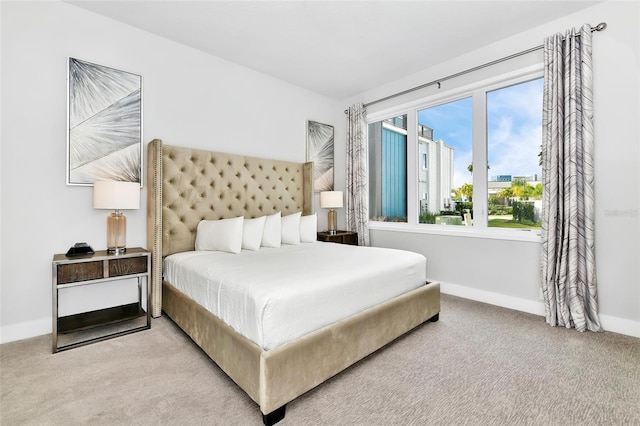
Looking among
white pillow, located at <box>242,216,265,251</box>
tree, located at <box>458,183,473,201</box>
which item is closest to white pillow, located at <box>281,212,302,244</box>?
white pillow, located at <box>242,216,265,251</box>

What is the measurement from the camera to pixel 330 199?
4.43 m

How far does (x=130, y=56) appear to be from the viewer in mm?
2939

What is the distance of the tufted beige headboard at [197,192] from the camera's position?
281cm

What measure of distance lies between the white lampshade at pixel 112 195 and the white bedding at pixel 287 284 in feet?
2.13

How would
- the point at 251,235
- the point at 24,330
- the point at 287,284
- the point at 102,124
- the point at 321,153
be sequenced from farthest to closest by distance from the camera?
the point at 321,153 < the point at 251,235 < the point at 102,124 < the point at 24,330 < the point at 287,284

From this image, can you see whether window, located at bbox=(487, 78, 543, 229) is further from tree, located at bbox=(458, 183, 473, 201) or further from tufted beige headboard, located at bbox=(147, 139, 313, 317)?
tufted beige headboard, located at bbox=(147, 139, 313, 317)

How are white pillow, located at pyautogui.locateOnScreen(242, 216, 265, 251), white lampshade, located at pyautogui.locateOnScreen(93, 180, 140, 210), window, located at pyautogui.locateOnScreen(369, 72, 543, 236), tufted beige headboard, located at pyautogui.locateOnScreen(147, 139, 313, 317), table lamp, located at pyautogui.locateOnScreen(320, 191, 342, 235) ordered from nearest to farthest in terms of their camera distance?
white lampshade, located at pyautogui.locateOnScreen(93, 180, 140, 210), tufted beige headboard, located at pyautogui.locateOnScreen(147, 139, 313, 317), white pillow, located at pyautogui.locateOnScreen(242, 216, 265, 251), window, located at pyautogui.locateOnScreen(369, 72, 543, 236), table lamp, located at pyautogui.locateOnScreen(320, 191, 342, 235)

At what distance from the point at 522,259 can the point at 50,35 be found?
16.2 feet

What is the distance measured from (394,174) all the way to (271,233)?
2179 millimetres

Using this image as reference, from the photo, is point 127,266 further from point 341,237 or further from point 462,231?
point 462,231

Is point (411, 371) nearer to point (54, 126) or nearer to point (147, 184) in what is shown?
point (147, 184)

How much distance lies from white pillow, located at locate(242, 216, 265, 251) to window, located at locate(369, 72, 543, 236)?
2.12 m

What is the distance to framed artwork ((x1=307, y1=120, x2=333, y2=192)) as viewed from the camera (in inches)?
181

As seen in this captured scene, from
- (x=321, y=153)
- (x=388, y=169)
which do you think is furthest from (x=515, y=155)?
(x=321, y=153)
